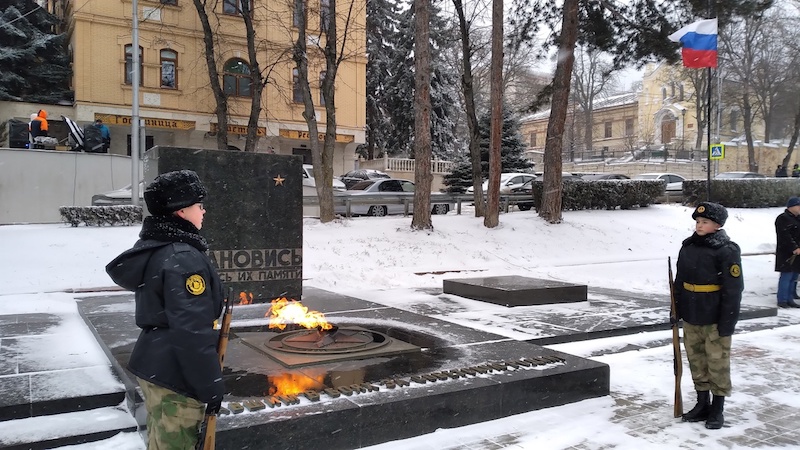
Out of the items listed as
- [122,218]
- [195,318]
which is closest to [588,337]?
[195,318]

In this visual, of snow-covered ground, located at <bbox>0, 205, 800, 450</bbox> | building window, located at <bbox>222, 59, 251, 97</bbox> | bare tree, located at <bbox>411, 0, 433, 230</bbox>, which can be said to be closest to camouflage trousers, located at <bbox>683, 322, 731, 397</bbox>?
snow-covered ground, located at <bbox>0, 205, 800, 450</bbox>

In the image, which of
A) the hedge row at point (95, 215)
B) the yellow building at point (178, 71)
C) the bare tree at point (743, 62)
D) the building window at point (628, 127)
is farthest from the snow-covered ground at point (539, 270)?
the building window at point (628, 127)

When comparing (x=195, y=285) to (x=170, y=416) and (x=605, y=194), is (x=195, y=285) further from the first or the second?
(x=605, y=194)

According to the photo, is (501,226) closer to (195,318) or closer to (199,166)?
(199,166)

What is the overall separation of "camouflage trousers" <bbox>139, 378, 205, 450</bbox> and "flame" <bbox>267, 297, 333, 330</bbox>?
11.8ft

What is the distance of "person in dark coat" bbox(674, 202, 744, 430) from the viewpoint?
4988mm

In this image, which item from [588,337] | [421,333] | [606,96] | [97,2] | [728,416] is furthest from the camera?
[606,96]

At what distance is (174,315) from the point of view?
288 centimetres

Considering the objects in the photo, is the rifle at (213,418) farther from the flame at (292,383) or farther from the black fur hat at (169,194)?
the flame at (292,383)

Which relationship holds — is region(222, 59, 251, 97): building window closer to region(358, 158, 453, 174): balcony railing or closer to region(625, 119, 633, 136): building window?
region(358, 158, 453, 174): balcony railing

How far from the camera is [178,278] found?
2910 mm

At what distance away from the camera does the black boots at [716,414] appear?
5.00 m

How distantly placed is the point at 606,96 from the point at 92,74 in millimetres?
55706

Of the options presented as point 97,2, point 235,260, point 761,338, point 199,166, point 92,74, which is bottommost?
point 761,338
